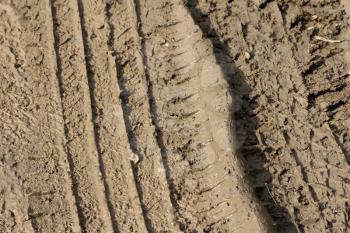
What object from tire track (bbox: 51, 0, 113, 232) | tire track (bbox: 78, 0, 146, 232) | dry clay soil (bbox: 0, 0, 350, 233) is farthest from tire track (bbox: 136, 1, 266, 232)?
tire track (bbox: 51, 0, 113, 232)

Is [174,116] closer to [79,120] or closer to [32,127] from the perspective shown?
[79,120]

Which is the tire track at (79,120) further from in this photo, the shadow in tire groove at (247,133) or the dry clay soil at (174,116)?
the shadow in tire groove at (247,133)

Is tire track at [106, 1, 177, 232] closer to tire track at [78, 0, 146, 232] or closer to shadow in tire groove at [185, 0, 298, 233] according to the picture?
tire track at [78, 0, 146, 232]

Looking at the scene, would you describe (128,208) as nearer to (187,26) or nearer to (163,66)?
(163,66)

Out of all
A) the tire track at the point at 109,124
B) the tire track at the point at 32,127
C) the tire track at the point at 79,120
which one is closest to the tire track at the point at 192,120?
the tire track at the point at 109,124

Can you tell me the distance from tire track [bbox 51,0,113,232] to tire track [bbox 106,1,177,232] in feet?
0.55

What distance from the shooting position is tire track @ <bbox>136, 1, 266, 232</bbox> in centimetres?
270

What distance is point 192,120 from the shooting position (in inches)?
114

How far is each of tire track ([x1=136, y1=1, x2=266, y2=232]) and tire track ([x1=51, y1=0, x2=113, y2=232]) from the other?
316 mm

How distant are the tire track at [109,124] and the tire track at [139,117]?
3 cm

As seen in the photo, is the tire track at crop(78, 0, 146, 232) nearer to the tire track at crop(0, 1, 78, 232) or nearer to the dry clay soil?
the dry clay soil

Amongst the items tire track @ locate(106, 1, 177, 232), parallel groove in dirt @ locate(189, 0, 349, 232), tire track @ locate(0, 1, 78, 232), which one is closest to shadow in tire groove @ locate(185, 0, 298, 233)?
parallel groove in dirt @ locate(189, 0, 349, 232)

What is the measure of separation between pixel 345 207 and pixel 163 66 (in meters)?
1.07

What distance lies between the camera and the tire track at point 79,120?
2.72 m
